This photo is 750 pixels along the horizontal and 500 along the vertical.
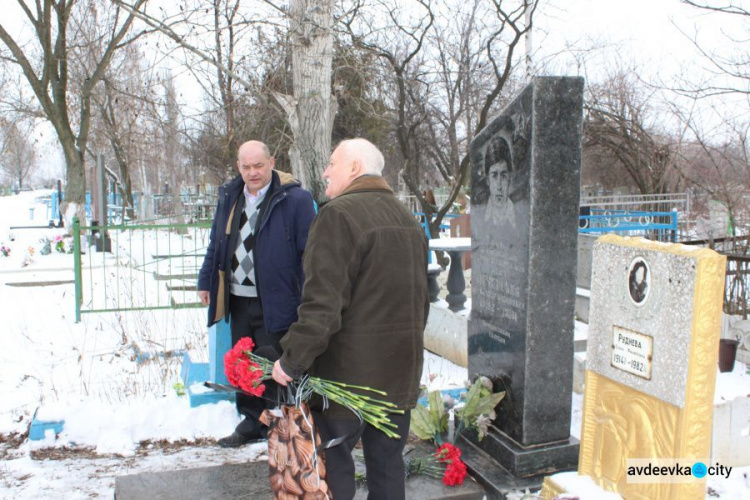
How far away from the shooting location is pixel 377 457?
2.67m

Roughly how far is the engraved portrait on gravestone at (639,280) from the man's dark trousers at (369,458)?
1.07m

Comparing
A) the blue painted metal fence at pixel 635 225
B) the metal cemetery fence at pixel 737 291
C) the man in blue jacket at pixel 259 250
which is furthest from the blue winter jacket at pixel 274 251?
the blue painted metal fence at pixel 635 225

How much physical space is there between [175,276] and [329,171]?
24.1ft

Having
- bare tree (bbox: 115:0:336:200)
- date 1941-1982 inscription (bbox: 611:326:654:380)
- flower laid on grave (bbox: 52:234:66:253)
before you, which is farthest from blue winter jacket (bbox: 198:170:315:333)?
flower laid on grave (bbox: 52:234:66:253)

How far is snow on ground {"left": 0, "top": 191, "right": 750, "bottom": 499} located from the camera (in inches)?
152

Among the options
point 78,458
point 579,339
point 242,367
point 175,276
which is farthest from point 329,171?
point 175,276

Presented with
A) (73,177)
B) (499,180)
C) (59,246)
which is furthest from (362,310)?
(73,177)

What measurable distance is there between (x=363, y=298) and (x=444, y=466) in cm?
155

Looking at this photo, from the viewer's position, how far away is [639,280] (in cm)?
278

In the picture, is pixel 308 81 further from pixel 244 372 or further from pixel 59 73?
pixel 59 73

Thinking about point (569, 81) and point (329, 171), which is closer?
point (329, 171)

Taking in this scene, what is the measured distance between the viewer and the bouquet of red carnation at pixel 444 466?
3.47 meters

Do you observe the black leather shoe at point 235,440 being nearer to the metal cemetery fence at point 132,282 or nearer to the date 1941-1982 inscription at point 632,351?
the date 1941-1982 inscription at point 632,351

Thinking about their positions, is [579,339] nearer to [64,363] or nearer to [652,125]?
[64,363]
